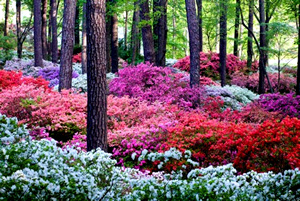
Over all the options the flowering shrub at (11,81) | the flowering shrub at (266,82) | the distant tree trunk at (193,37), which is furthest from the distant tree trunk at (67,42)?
the flowering shrub at (266,82)

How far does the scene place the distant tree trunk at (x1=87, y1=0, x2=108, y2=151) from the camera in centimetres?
535

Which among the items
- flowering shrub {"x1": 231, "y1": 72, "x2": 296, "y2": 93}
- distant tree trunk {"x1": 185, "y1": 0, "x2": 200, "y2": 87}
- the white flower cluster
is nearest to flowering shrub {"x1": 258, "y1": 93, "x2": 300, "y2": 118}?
distant tree trunk {"x1": 185, "y1": 0, "x2": 200, "y2": 87}

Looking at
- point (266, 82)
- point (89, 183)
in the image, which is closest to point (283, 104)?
point (89, 183)

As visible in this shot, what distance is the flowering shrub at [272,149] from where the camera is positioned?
170 inches

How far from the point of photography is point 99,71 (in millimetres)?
5402

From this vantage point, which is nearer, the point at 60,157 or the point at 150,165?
the point at 60,157

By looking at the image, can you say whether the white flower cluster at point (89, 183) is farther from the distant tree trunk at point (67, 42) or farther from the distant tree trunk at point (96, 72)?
the distant tree trunk at point (67, 42)

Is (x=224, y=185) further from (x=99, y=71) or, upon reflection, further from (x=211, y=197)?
(x=99, y=71)

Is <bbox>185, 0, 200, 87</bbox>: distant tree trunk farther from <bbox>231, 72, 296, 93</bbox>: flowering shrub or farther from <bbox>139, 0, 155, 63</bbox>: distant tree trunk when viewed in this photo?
<bbox>231, 72, 296, 93</bbox>: flowering shrub

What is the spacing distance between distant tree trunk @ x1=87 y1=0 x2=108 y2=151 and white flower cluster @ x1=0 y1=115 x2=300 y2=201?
80.4 inches

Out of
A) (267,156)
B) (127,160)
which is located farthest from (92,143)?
(267,156)

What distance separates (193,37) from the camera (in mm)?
9195

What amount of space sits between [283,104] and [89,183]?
6.99 m

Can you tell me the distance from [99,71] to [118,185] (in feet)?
8.31
